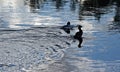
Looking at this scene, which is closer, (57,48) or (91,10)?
(57,48)

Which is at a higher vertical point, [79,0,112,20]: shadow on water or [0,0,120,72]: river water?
[0,0,120,72]: river water

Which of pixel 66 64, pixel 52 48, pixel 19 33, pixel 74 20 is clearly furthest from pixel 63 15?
pixel 66 64

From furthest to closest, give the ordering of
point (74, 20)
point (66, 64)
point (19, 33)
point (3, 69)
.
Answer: point (74, 20) → point (19, 33) → point (66, 64) → point (3, 69)

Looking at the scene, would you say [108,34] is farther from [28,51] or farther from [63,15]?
[63,15]

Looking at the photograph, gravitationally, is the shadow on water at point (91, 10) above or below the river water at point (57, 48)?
below

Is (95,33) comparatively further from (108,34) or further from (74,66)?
(74,66)

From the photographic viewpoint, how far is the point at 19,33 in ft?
110

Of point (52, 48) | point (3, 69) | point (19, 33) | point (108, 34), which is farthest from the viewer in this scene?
point (108, 34)

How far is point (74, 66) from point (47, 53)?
152 inches

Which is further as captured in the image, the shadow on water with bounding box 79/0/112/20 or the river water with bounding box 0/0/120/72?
the shadow on water with bounding box 79/0/112/20

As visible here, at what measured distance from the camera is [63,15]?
5078cm

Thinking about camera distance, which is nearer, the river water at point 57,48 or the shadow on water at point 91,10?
the river water at point 57,48

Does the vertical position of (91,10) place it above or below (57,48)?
below

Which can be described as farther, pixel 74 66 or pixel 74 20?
pixel 74 20
